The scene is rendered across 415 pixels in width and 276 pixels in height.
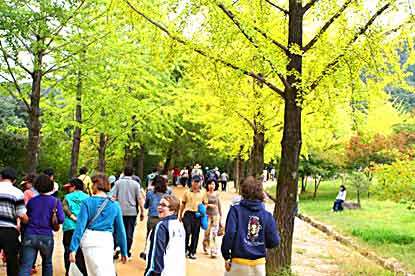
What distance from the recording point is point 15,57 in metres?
12.1

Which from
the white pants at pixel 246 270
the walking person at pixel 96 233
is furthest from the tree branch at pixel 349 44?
the walking person at pixel 96 233

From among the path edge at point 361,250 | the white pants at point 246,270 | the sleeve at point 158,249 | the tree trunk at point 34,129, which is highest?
the tree trunk at point 34,129

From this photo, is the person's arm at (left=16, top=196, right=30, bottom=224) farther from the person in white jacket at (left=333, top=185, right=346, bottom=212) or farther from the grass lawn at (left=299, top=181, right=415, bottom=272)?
the person in white jacket at (left=333, top=185, right=346, bottom=212)

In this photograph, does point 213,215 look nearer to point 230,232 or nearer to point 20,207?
point 20,207

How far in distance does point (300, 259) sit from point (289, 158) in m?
4.28

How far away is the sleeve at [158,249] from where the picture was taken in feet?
16.0

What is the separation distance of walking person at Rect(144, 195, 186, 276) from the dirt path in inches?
160

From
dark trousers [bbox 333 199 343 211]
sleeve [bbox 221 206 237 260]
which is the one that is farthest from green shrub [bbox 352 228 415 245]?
sleeve [bbox 221 206 237 260]

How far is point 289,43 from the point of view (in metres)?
8.74

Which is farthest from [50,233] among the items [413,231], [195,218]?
[413,231]

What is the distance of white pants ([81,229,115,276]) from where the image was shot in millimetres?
5887

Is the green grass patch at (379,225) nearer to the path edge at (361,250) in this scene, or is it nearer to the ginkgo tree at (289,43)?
the path edge at (361,250)

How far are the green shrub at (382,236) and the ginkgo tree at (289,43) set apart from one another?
7.29 metres

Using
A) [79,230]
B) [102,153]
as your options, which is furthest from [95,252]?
[102,153]
